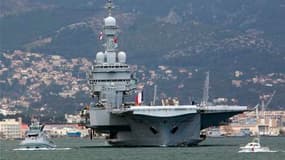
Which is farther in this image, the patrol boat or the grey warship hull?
the patrol boat

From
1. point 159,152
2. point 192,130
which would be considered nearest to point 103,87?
point 192,130

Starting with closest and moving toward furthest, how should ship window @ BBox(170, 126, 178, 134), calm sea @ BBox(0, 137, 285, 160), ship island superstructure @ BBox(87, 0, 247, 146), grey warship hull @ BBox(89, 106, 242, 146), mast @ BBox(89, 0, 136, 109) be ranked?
calm sea @ BBox(0, 137, 285, 160) < grey warship hull @ BBox(89, 106, 242, 146) < ship island superstructure @ BBox(87, 0, 247, 146) < ship window @ BBox(170, 126, 178, 134) < mast @ BBox(89, 0, 136, 109)

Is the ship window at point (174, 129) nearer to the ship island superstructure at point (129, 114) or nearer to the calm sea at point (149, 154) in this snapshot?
the ship island superstructure at point (129, 114)

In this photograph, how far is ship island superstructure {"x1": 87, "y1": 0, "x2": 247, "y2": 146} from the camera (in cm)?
12256

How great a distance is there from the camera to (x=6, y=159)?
11150 cm

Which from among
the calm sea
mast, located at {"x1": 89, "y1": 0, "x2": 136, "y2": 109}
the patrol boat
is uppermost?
mast, located at {"x1": 89, "y1": 0, "x2": 136, "y2": 109}

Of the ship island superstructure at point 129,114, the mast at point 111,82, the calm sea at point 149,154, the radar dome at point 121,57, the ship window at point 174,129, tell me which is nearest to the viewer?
the calm sea at point 149,154

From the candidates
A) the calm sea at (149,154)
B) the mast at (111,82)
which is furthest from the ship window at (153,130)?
the mast at (111,82)

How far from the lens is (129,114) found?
124625 millimetres

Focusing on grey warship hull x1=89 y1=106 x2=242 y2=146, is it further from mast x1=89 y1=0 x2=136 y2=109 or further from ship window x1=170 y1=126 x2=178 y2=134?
mast x1=89 y1=0 x2=136 y2=109

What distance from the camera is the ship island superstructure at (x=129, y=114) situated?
402 feet

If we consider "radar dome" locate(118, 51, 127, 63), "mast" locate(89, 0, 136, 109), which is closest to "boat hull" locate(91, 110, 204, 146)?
"mast" locate(89, 0, 136, 109)

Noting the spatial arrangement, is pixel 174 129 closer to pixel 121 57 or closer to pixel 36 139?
pixel 36 139

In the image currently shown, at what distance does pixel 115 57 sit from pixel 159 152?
86.3ft
